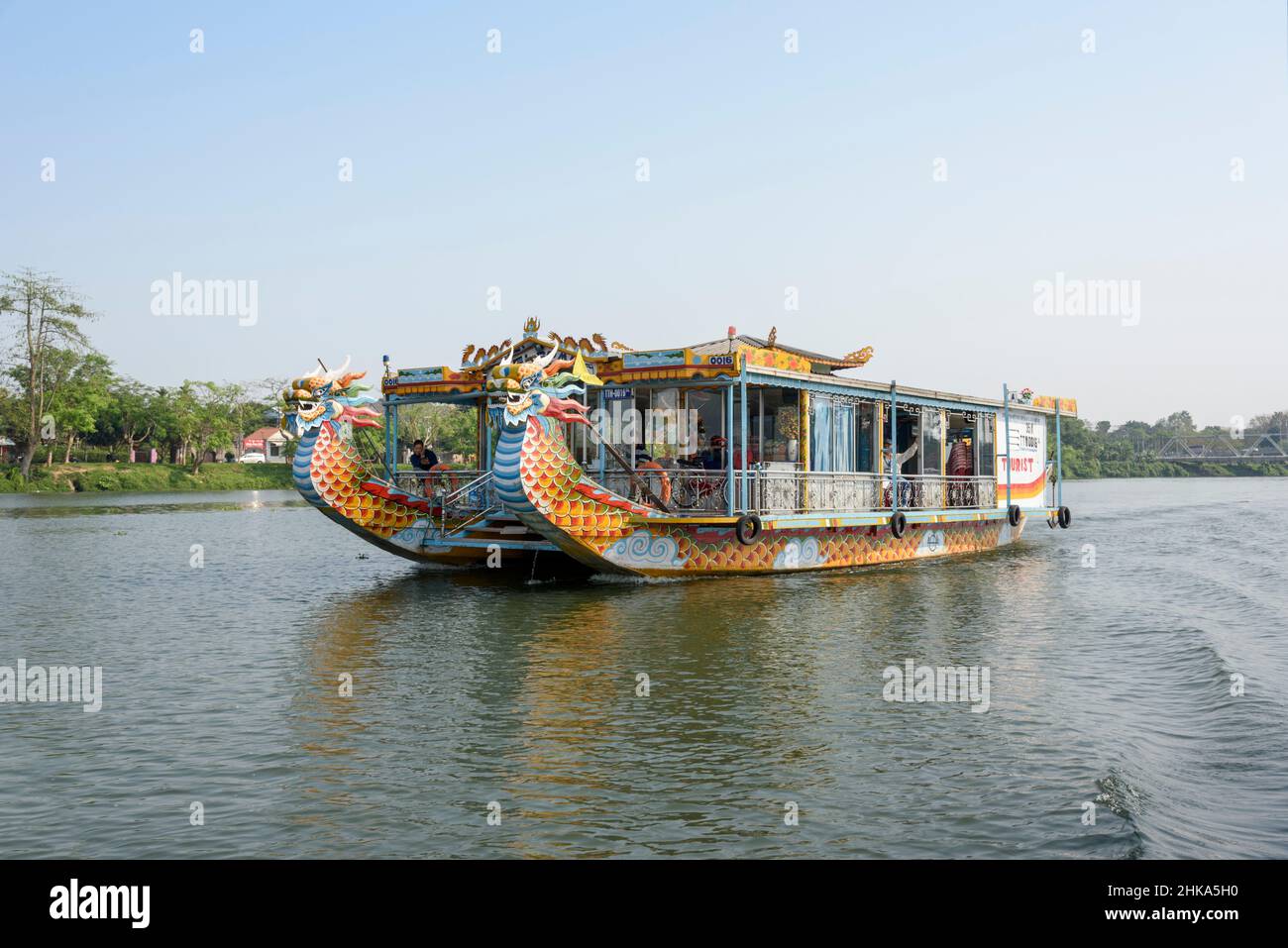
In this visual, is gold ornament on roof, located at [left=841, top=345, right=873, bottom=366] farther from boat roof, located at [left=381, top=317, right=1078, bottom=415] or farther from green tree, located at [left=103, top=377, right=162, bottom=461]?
green tree, located at [left=103, top=377, right=162, bottom=461]

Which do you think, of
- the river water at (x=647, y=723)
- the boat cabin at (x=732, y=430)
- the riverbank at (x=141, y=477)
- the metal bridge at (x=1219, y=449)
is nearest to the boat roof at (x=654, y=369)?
the boat cabin at (x=732, y=430)

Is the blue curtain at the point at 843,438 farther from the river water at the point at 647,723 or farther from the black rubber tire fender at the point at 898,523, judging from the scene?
the river water at the point at 647,723

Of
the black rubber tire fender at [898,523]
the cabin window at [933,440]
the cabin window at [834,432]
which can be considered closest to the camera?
the cabin window at [834,432]

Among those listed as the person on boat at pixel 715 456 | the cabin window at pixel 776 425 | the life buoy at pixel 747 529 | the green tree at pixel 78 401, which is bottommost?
the life buoy at pixel 747 529

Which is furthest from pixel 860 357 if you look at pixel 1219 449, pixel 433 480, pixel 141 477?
pixel 1219 449

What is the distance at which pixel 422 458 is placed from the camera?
21688 millimetres

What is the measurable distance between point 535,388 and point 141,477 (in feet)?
181

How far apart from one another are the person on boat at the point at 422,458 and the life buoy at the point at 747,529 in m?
6.86

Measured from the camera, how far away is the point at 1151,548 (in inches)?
1128

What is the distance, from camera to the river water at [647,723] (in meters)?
6.84

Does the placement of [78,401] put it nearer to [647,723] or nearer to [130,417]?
[130,417]
